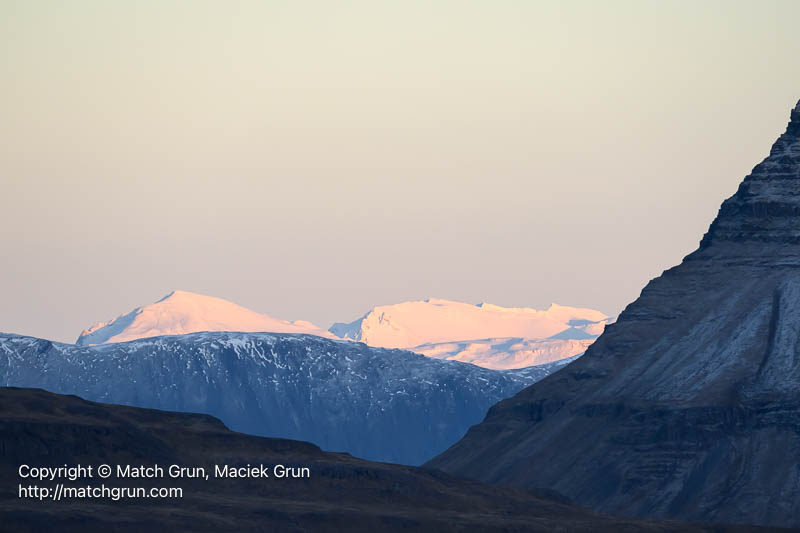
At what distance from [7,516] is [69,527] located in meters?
6.38

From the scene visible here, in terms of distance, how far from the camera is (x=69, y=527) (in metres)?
199

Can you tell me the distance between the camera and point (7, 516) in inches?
7726
